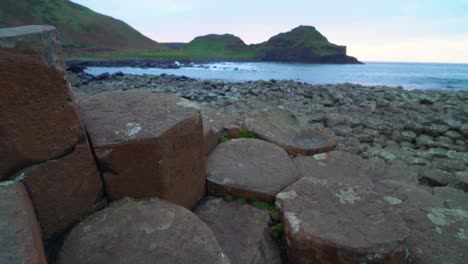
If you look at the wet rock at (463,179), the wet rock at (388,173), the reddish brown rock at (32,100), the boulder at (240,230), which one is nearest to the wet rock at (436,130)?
the wet rock at (463,179)

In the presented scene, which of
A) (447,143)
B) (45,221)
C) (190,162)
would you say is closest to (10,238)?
(45,221)

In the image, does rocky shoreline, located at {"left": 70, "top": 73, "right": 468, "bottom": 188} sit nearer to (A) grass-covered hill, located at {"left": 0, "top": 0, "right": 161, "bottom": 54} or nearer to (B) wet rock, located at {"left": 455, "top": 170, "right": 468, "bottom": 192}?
(B) wet rock, located at {"left": 455, "top": 170, "right": 468, "bottom": 192}

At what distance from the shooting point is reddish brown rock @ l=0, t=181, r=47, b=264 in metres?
1.15

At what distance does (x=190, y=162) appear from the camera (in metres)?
2.29

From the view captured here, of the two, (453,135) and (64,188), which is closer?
(64,188)

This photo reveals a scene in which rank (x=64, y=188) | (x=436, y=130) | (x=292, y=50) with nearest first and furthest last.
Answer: (x=64, y=188)
(x=436, y=130)
(x=292, y=50)

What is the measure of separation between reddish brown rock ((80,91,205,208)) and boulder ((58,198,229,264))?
6.9 inches

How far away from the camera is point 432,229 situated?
88.7 inches

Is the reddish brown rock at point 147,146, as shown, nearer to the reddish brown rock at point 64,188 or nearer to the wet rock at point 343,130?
the reddish brown rock at point 64,188

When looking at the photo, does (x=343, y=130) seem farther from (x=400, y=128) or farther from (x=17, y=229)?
(x=17, y=229)

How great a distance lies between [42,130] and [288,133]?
2.97m

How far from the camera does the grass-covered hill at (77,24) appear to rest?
61938 millimetres

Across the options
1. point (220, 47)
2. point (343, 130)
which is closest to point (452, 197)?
point (343, 130)

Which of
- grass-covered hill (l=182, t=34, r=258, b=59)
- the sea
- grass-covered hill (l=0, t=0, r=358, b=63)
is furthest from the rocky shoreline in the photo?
grass-covered hill (l=182, t=34, r=258, b=59)
